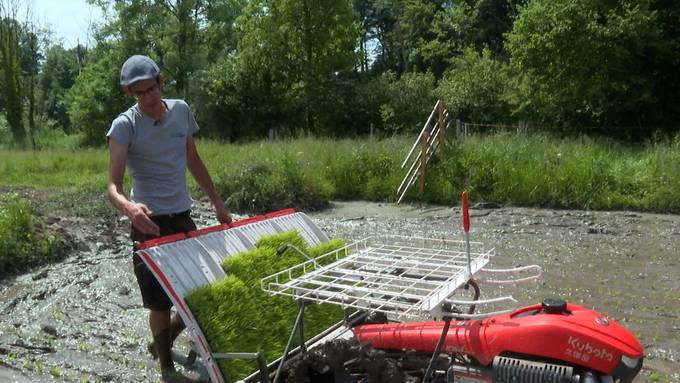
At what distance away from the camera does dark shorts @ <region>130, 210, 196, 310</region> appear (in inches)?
142

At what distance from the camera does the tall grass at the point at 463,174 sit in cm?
1293

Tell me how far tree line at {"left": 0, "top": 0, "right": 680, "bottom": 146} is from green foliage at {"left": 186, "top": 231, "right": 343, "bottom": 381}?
16878mm

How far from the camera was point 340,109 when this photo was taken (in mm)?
29172

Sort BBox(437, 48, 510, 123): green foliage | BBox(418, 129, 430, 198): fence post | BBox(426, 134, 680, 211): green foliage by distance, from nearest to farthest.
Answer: BBox(426, 134, 680, 211): green foliage < BBox(418, 129, 430, 198): fence post < BBox(437, 48, 510, 123): green foliage

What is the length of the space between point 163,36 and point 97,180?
24904mm

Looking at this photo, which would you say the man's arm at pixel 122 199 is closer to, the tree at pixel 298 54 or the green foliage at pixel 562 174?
the green foliage at pixel 562 174

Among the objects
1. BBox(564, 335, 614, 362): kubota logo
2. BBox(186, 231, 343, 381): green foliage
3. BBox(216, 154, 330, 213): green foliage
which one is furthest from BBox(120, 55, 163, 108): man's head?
BBox(216, 154, 330, 213): green foliage

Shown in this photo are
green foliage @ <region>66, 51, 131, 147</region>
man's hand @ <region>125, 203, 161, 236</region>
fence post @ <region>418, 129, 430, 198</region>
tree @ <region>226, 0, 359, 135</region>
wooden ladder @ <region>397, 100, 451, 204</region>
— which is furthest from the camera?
green foliage @ <region>66, 51, 131, 147</region>

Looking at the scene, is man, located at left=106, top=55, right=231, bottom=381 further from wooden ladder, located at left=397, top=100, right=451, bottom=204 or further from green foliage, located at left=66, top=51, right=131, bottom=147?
green foliage, located at left=66, top=51, right=131, bottom=147

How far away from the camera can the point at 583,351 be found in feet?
8.16

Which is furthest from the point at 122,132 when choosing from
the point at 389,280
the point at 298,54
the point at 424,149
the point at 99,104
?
the point at 99,104

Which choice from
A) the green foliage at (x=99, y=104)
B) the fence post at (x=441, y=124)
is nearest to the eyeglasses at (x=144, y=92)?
the fence post at (x=441, y=124)

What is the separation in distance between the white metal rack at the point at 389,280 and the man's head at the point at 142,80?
1.26m

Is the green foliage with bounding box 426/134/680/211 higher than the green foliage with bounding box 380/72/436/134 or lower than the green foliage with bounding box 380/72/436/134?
lower
